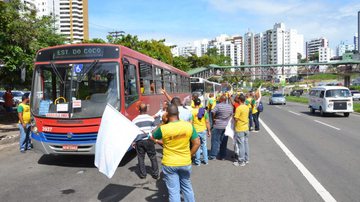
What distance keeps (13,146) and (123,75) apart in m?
6.04

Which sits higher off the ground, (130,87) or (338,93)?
(130,87)

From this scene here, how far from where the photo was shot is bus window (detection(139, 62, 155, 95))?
10.7 meters

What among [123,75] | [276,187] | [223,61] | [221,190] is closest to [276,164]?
[276,187]

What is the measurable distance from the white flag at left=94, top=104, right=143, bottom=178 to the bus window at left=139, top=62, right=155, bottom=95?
4789 millimetres

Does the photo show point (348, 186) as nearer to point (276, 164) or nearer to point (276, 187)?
point (276, 187)

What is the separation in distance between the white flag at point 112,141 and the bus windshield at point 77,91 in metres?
2.66

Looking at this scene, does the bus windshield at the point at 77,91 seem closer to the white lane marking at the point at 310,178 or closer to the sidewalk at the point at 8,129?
the white lane marking at the point at 310,178

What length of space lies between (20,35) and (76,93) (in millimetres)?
8915

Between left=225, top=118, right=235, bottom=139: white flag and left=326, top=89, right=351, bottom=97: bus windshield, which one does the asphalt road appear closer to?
left=225, top=118, right=235, bottom=139: white flag

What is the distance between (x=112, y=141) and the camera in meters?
5.50

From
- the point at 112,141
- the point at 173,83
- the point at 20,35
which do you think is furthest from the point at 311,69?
the point at 112,141

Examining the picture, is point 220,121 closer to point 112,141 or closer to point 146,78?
point 146,78

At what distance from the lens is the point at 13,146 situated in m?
12.2

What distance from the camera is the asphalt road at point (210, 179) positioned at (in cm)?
610
